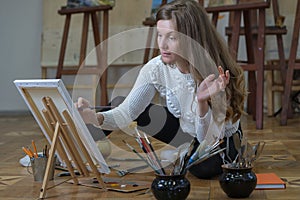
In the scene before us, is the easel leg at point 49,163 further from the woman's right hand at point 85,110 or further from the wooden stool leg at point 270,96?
the wooden stool leg at point 270,96

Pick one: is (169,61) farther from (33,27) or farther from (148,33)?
(33,27)

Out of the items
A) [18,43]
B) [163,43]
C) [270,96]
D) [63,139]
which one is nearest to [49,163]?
[63,139]

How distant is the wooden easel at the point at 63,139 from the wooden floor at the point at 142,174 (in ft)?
0.26

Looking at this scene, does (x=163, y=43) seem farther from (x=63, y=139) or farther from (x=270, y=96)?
→ (x=270, y=96)

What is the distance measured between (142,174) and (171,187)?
1.67ft

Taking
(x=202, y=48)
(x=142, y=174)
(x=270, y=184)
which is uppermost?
(x=202, y=48)

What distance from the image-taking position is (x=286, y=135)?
2.96m

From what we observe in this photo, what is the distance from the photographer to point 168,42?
1687 millimetres

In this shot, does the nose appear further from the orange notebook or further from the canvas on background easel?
the orange notebook

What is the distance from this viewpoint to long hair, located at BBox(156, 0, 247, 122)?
174cm

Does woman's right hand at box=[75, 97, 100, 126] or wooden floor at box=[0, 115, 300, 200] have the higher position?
woman's right hand at box=[75, 97, 100, 126]

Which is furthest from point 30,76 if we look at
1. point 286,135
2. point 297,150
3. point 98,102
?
point 297,150

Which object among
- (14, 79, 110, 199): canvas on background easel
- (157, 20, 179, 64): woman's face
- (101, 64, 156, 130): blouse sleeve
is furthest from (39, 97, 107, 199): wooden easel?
(157, 20, 179, 64): woman's face

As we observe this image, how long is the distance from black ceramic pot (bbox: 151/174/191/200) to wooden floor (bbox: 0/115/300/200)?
0.42ft
